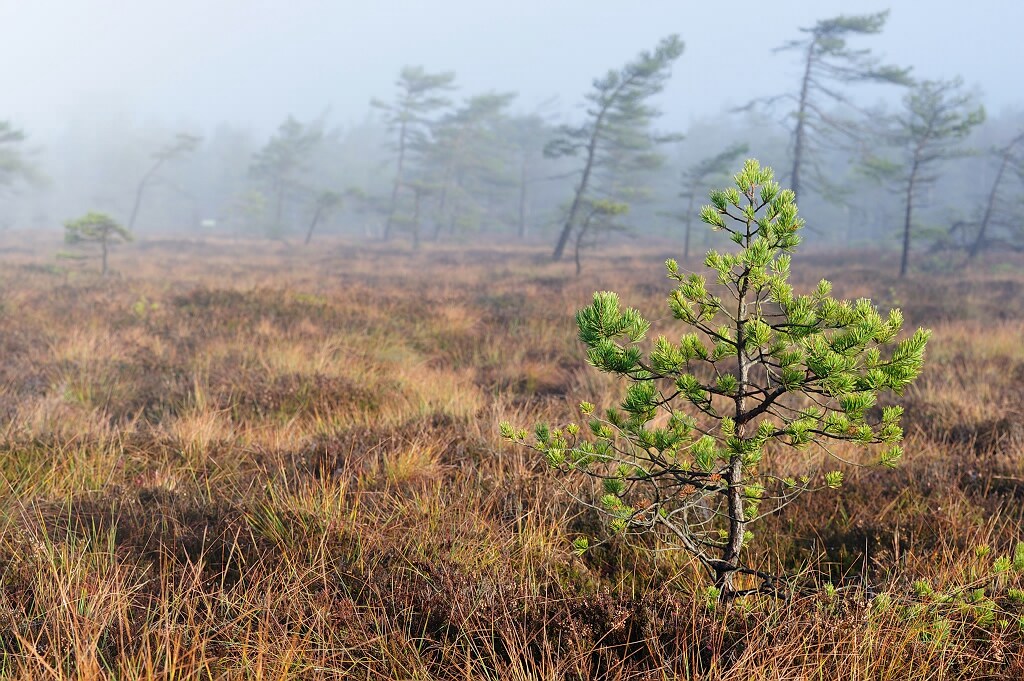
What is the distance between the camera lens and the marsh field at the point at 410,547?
1.58 m

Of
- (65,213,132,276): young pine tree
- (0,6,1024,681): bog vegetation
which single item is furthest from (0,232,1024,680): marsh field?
(65,213,132,276): young pine tree

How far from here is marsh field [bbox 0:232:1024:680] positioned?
1.58 meters

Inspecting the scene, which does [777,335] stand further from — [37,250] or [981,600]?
[37,250]

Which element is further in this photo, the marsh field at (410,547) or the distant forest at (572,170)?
the distant forest at (572,170)

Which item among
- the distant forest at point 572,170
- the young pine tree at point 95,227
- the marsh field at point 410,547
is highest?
the distant forest at point 572,170

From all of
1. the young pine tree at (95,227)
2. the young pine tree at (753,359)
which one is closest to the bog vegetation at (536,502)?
the young pine tree at (753,359)

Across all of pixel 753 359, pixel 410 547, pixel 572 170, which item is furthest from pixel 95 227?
pixel 572 170

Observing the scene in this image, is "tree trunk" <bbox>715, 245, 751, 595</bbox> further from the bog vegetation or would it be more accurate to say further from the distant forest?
the distant forest

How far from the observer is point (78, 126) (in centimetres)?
9612

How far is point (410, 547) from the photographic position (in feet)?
7.05

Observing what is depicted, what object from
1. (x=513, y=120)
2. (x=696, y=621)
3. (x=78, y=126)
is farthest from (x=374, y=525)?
(x=78, y=126)

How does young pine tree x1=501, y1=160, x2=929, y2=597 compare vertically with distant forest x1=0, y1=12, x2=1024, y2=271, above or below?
below

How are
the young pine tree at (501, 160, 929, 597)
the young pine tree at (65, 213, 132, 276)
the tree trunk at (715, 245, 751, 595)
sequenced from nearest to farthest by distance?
the young pine tree at (501, 160, 929, 597) → the tree trunk at (715, 245, 751, 595) → the young pine tree at (65, 213, 132, 276)

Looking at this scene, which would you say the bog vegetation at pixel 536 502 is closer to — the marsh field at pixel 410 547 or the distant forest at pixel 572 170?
the marsh field at pixel 410 547
